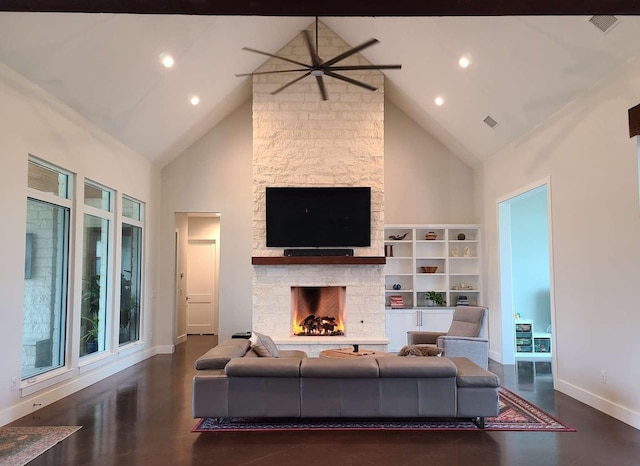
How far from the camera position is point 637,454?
152 inches

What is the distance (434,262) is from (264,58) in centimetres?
480

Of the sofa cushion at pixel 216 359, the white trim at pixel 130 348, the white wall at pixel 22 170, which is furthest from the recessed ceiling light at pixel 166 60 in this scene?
the white trim at pixel 130 348

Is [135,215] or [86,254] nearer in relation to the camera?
[86,254]

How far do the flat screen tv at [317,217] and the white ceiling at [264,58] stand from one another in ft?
6.40

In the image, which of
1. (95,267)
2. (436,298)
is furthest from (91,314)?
(436,298)

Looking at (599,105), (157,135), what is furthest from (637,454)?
(157,135)

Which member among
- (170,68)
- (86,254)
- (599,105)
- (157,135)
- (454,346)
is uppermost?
(170,68)

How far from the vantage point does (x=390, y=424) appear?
458 centimetres

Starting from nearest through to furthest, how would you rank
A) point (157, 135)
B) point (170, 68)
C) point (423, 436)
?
point (423, 436) < point (170, 68) < point (157, 135)

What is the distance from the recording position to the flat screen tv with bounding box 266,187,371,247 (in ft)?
26.3

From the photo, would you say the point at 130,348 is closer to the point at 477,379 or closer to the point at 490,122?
the point at 477,379

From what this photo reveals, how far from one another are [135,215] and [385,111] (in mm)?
5004

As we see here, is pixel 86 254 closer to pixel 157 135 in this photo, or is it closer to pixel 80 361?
pixel 80 361

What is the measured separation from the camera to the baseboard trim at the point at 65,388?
15.8 ft
